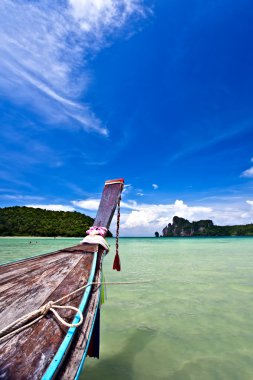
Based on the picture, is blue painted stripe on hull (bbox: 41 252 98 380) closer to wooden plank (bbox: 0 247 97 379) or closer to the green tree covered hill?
wooden plank (bbox: 0 247 97 379)

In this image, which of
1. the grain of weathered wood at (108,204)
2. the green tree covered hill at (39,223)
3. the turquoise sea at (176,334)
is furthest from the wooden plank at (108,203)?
the green tree covered hill at (39,223)

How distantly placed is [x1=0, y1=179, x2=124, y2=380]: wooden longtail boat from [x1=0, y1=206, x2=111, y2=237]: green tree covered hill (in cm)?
7660

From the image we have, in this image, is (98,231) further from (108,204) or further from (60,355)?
(60,355)

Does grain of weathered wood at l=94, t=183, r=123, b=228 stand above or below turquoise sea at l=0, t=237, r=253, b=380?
above

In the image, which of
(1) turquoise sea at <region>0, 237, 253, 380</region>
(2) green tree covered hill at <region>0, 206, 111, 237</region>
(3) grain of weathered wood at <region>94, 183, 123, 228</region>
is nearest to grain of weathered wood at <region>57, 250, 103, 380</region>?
(1) turquoise sea at <region>0, 237, 253, 380</region>

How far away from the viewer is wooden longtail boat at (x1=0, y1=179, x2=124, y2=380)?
1228mm

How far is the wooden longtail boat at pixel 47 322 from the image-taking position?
1.23 meters

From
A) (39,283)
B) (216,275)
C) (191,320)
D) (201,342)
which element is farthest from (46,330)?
(216,275)

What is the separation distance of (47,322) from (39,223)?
81054 millimetres

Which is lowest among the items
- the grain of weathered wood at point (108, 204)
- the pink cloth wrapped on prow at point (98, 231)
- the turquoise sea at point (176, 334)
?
the turquoise sea at point (176, 334)

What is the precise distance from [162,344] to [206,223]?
165 m

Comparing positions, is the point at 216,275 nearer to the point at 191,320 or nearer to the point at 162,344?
the point at 191,320

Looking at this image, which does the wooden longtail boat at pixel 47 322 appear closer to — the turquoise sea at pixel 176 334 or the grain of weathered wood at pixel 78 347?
the grain of weathered wood at pixel 78 347

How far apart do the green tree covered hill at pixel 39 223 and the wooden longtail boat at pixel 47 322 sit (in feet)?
251
